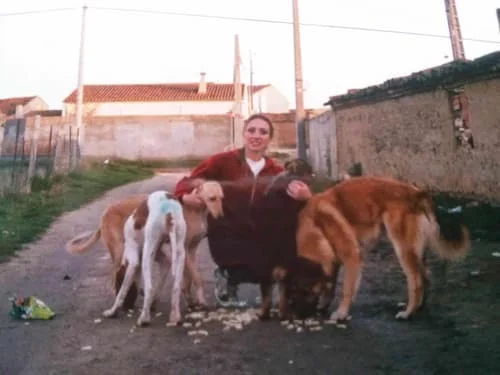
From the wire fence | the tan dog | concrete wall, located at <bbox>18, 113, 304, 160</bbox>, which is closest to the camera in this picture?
the tan dog

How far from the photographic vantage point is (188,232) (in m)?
5.70

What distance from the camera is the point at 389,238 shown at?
17.9ft

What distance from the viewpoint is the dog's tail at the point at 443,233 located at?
17.8 ft

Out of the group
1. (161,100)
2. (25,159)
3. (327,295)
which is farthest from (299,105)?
(161,100)

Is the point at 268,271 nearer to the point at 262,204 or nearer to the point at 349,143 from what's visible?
the point at 262,204

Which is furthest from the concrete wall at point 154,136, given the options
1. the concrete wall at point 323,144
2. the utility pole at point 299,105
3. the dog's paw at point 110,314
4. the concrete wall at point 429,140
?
the dog's paw at point 110,314

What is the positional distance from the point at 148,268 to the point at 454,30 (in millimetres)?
16019

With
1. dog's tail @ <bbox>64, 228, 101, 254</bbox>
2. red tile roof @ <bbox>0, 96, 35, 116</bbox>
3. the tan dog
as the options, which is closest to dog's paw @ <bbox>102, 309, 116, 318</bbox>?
the tan dog

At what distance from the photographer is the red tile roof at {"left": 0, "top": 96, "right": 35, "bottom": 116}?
68.8 metres

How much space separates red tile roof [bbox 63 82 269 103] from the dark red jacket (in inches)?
2177

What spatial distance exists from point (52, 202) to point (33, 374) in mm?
11528

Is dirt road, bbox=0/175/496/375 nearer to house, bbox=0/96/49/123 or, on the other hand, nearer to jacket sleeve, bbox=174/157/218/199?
jacket sleeve, bbox=174/157/218/199

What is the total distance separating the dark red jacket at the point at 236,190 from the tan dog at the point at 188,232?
90mm

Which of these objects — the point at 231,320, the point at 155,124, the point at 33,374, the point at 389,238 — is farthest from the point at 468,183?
the point at 155,124
